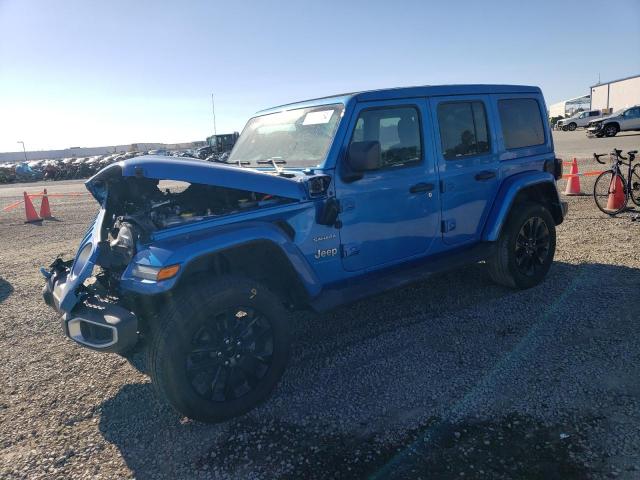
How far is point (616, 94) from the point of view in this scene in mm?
55625

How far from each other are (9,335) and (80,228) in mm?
6368

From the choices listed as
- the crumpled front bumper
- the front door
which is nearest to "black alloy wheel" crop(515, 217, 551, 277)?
the front door

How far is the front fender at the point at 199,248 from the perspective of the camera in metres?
2.78

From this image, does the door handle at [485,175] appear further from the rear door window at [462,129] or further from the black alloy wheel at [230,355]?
the black alloy wheel at [230,355]

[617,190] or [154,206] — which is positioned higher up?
[154,206]

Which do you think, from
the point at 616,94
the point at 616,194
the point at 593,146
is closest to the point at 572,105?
the point at 616,94

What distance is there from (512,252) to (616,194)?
462 centimetres

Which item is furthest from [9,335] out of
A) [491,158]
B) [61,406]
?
[491,158]

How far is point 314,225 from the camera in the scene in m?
3.48

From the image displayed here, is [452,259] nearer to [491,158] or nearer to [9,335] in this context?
[491,158]

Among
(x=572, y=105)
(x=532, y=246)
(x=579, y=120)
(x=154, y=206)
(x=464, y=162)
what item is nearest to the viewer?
(x=154, y=206)

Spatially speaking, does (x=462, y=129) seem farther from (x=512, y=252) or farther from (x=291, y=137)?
(x=291, y=137)

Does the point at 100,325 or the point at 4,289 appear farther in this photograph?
the point at 4,289

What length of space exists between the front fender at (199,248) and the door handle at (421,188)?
1260mm
